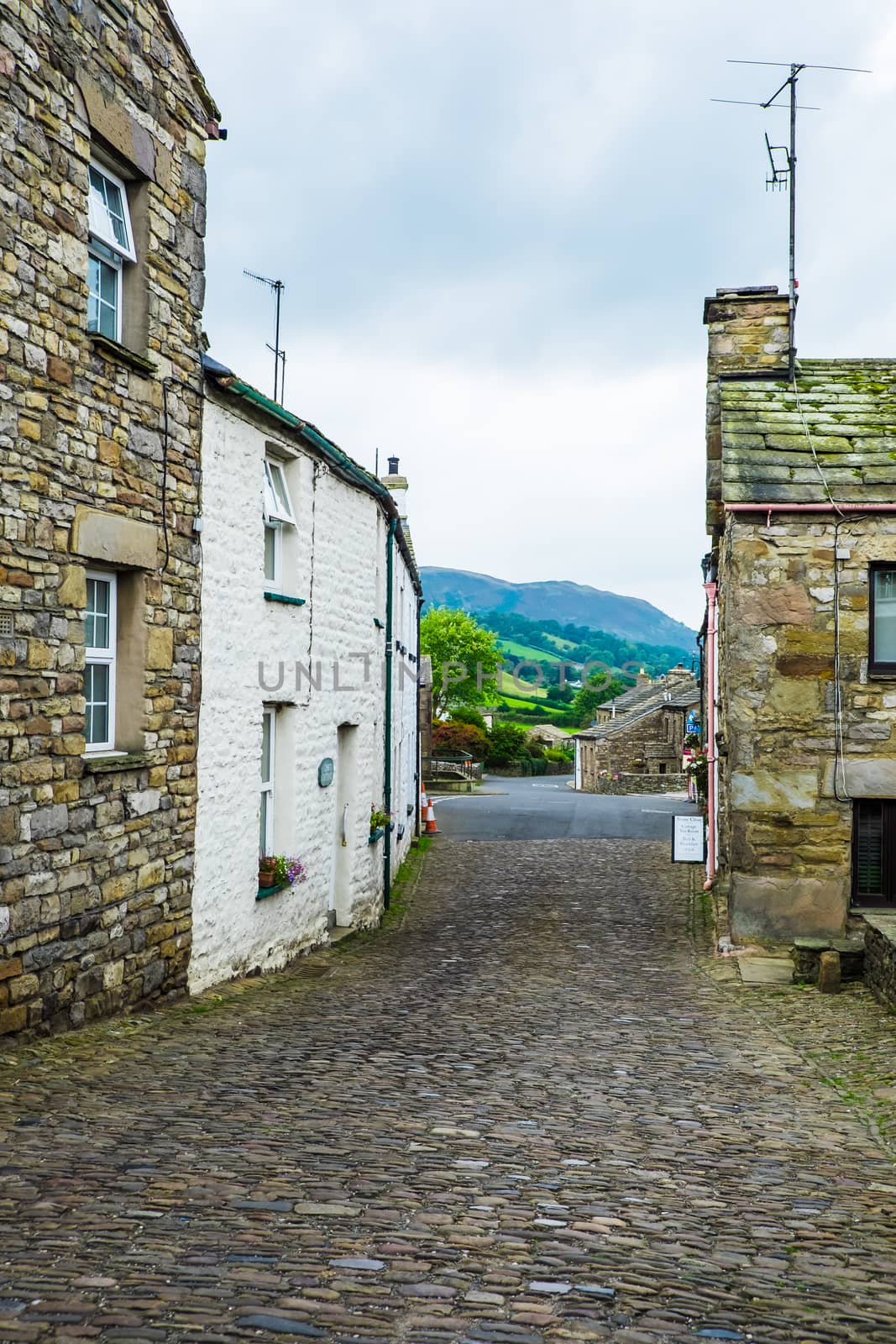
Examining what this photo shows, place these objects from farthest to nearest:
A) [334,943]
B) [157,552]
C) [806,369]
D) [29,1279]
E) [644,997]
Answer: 1. [806,369]
2. [334,943]
3. [644,997]
4. [157,552]
5. [29,1279]

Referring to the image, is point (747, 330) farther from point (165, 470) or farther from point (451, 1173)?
point (451, 1173)

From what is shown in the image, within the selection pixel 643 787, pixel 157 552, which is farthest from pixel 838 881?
pixel 643 787

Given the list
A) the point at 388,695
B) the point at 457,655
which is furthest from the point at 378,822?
the point at 457,655

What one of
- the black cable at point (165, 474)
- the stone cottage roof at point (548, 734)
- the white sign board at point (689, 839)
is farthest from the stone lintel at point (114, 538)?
the stone cottage roof at point (548, 734)

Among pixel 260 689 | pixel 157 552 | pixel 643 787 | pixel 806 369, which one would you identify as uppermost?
pixel 806 369

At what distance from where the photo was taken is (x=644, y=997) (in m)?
10.7

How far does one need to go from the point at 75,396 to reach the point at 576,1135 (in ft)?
18.8

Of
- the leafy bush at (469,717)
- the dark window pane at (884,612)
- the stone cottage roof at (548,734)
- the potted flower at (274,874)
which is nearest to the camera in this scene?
the potted flower at (274,874)

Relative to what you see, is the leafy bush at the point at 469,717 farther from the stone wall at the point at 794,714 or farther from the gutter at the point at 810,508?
the gutter at the point at 810,508

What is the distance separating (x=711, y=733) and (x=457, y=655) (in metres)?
68.7

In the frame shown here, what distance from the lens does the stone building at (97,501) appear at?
7.23m

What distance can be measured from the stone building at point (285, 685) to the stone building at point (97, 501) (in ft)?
1.65

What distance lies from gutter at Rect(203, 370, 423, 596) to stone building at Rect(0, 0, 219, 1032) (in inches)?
11.8

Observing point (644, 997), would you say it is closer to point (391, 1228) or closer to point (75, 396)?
point (391, 1228)
